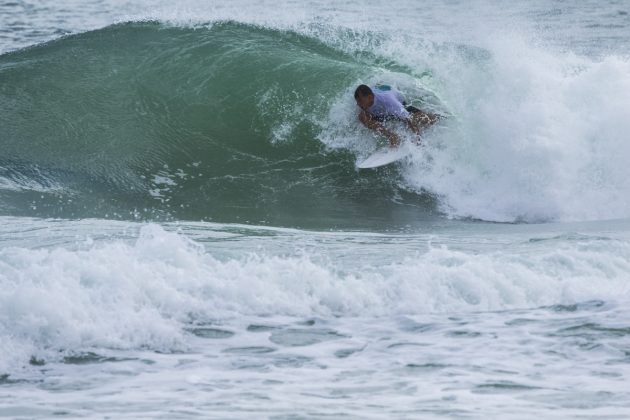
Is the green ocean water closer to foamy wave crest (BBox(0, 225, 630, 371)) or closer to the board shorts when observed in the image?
the board shorts

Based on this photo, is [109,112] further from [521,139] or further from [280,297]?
[280,297]

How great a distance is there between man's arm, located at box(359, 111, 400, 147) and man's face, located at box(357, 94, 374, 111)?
3.6 inches

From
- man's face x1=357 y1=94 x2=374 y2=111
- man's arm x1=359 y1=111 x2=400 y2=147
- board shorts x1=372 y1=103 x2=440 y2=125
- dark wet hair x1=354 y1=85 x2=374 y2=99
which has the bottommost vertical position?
man's arm x1=359 y1=111 x2=400 y2=147

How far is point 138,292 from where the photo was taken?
6930 mm

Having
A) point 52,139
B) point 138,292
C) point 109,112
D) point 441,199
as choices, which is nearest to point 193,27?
point 109,112

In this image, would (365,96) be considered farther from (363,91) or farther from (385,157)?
(385,157)

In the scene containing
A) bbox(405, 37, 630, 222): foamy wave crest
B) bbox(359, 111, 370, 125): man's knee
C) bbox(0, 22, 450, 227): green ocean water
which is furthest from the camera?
bbox(359, 111, 370, 125): man's knee

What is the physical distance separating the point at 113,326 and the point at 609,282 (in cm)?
368

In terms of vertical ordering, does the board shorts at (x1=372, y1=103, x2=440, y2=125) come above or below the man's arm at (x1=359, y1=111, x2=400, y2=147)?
above

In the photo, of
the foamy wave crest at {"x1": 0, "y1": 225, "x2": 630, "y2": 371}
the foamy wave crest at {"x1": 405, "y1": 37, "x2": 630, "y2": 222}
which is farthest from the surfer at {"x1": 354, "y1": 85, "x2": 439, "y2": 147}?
the foamy wave crest at {"x1": 0, "y1": 225, "x2": 630, "y2": 371}

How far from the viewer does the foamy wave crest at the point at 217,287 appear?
21.1 ft

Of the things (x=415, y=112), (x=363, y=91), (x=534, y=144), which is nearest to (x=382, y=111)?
(x=363, y=91)

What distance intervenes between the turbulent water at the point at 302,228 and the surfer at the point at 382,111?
16 centimetres

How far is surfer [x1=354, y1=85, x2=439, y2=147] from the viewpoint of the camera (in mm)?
11203
